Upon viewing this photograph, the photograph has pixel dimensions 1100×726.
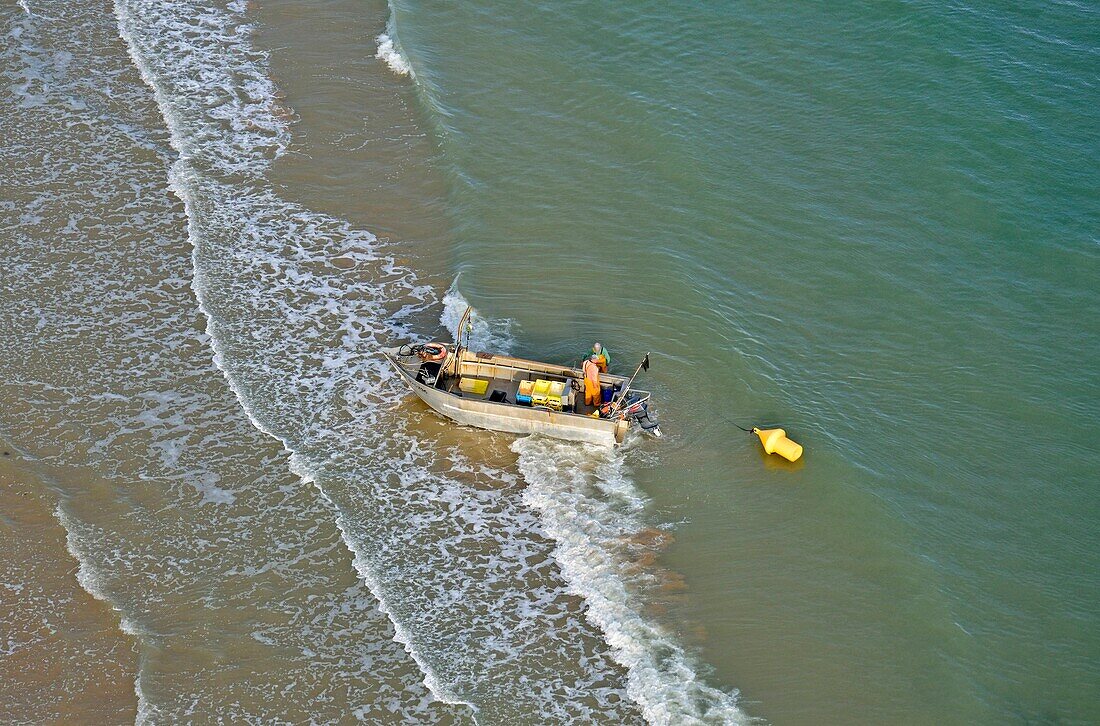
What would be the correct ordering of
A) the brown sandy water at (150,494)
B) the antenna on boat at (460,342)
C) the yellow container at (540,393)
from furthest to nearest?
the antenna on boat at (460,342), the yellow container at (540,393), the brown sandy water at (150,494)

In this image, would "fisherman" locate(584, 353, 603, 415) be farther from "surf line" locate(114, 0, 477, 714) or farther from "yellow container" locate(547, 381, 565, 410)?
"surf line" locate(114, 0, 477, 714)

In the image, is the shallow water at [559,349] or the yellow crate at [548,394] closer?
the shallow water at [559,349]

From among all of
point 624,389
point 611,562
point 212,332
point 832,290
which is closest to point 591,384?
point 624,389

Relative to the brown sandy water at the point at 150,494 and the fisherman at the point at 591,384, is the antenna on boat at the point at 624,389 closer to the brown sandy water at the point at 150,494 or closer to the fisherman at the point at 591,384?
the fisherman at the point at 591,384

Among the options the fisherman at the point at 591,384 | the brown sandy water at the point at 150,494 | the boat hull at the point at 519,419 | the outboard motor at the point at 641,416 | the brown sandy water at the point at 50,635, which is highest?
the fisherman at the point at 591,384

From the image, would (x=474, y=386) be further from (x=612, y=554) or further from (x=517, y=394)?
(x=612, y=554)

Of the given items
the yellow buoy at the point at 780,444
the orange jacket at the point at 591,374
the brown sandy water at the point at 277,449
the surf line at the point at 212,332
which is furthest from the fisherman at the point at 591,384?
the surf line at the point at 212,332

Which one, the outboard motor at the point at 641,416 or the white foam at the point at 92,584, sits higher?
the outboard motor at the point at 641,416
